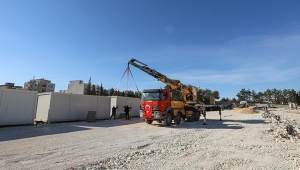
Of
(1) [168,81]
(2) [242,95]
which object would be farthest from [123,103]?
(2) [242,95]

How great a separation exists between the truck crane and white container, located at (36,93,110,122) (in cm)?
615

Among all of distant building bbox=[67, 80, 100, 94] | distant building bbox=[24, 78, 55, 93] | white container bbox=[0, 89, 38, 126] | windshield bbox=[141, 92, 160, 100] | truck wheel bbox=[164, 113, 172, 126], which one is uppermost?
distant building bbox=[24, 78, 55, 93]

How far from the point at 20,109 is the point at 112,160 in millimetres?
11641

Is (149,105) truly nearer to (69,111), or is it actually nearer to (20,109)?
(69,111)

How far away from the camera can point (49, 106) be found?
653 inches

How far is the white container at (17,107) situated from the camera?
13391 millimetres

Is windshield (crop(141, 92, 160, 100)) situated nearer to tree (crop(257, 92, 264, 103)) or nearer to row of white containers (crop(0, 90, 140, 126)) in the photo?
row of white containers (crop(0, 90, 140, 126))

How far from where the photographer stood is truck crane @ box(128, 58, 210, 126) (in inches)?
605

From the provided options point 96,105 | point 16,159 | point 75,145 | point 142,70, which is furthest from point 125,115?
point 16,159

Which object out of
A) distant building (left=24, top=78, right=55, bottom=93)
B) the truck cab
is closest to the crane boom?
the truck cab

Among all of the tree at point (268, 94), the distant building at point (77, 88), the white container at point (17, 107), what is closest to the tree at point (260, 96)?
the tree at point (268, 94)

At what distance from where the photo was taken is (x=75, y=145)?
A: 27.3ft

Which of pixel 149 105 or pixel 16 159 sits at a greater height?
pixel 149 105

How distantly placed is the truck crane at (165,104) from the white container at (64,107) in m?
6.15
